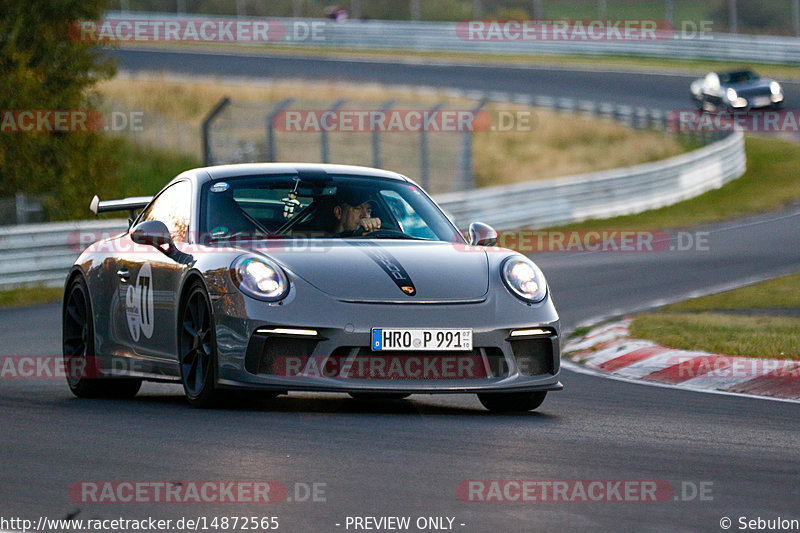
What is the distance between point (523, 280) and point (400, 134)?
21.9 m

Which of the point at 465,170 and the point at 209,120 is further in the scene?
the point at 465,170

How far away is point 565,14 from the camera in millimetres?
55062

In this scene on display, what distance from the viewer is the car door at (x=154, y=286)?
820cm

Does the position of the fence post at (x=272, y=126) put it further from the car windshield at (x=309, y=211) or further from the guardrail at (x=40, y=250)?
the car windshield at (x=309, y=211)

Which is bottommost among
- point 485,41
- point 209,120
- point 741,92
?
point 741,92

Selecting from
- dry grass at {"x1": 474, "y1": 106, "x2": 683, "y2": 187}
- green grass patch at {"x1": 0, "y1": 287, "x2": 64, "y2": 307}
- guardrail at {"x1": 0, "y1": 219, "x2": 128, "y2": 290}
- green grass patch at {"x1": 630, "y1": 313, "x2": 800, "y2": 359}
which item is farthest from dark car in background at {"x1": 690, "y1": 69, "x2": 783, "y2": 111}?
green grass patch at {"x1": 630, "y1": 313, "x2": 800, "y2": 359}

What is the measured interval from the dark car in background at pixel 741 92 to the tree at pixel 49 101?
21.8 metres

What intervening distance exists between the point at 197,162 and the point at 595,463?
24.5m

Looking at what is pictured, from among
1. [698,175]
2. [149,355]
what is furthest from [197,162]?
[149,355]

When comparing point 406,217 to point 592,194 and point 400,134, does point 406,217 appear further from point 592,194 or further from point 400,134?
point 400,134

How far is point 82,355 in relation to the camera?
933 cm

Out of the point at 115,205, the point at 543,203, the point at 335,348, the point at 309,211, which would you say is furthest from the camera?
the point at 543,203

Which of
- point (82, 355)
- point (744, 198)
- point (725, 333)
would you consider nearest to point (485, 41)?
point (744, 198)

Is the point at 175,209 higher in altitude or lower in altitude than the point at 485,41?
higher
